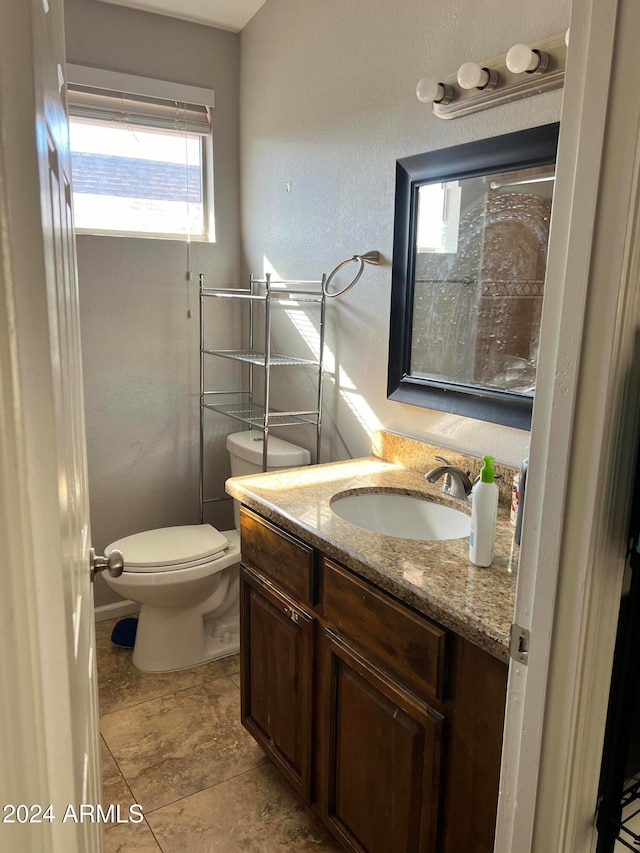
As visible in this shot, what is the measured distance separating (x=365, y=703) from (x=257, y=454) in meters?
1.27

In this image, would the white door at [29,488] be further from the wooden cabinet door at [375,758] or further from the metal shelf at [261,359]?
the metal shelf at [261,359]

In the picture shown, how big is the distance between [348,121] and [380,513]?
1.31 m

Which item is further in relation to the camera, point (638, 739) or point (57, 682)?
→ point (638, 739)

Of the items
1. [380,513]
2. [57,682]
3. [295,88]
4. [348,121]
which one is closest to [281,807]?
[380,513]

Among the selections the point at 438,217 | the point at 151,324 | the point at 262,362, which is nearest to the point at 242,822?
the point at 262,362

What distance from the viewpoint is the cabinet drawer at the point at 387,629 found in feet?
3.97

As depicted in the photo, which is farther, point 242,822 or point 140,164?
point 140,164

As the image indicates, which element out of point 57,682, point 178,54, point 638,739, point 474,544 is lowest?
point 638,739

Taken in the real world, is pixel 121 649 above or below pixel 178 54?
below

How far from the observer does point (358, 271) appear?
216 cm

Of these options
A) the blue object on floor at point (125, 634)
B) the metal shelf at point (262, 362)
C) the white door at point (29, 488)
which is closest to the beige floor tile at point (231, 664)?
the blue object on floor at point (125, 634)

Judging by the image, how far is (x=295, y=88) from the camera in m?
2.42

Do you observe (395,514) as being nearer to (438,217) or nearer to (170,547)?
(438,217)

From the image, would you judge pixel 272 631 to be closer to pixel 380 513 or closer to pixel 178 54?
pixel 380 513
